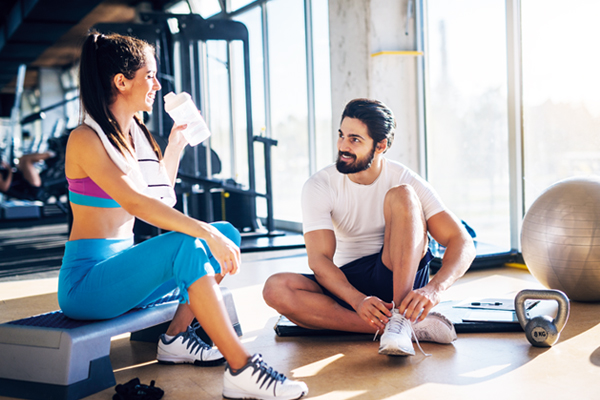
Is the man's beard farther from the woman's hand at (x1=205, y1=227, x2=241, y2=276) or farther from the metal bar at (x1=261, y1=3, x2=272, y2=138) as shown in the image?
the metal bar at (x1=261, y1=3, x2=272, y2=138)

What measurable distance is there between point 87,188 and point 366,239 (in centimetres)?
100

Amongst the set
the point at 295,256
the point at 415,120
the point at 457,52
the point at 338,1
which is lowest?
the point at 295,256

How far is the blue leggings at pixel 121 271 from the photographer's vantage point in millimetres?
1535

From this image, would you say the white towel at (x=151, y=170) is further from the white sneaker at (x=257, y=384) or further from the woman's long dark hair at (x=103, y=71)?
the white sneaker at (x=257, y=384)

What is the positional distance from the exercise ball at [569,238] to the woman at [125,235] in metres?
1.44

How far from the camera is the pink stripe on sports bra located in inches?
64.1

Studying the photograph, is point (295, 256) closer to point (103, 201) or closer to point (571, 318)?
point (571, 318)

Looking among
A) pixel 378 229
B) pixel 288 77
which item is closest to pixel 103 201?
pixel 378 229

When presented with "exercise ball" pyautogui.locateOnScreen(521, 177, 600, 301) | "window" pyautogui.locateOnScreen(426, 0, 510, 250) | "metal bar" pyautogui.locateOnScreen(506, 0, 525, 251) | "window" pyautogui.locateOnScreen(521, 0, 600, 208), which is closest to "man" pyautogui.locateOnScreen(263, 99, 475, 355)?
"exercise ball" pyautogui.locateOnScreen(521, 177, 600, 301)

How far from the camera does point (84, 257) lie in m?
1.65

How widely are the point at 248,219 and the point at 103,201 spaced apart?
3753 mm

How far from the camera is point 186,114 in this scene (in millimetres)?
1913

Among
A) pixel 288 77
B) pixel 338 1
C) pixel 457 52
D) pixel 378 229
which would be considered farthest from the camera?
pixel 288 77

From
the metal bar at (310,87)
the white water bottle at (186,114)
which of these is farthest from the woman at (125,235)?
the metal bar at (310,87)
